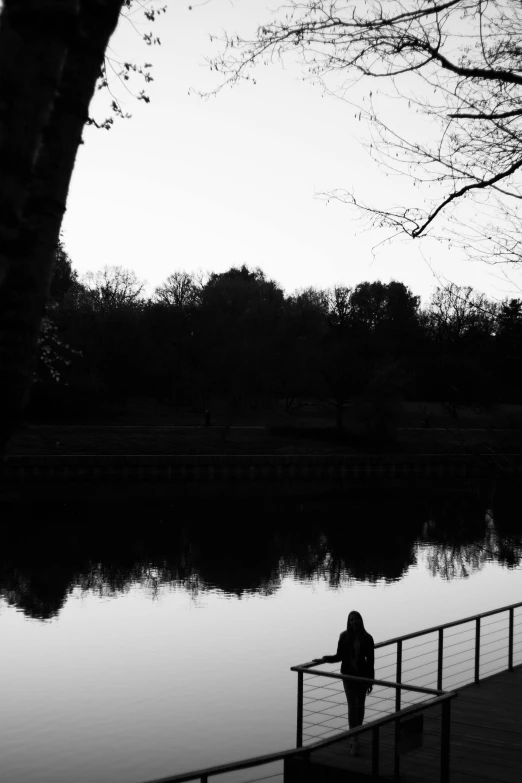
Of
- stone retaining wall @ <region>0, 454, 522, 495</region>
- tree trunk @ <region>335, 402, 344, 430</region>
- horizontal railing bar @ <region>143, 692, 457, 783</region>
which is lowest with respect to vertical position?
horizontal railing bar @ <region>143, 692, 457, 783</region>

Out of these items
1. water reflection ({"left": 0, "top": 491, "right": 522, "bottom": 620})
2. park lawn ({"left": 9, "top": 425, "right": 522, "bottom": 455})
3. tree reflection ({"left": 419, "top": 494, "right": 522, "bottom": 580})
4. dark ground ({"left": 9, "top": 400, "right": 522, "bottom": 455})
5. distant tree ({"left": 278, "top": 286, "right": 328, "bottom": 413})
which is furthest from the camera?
distant tree ({"left": 278, "top": 286, "right": 328, "bottom": 413})

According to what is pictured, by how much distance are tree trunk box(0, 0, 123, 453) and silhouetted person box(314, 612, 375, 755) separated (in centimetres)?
913

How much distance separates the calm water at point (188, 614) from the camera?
17625 millimetres

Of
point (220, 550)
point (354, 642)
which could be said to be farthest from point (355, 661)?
point (220, 550)

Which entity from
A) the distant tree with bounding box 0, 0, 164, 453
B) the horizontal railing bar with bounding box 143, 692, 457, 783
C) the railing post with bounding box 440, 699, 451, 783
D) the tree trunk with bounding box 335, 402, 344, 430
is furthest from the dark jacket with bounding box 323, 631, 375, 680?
the tree trunk with bounding box 335, 402, 344, 430

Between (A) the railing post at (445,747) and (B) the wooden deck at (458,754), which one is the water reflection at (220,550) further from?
(A) the railing post at (445,747)

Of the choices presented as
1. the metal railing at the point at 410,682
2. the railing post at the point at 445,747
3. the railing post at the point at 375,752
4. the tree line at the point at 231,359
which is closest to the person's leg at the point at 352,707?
the metal railing at the point at 410,682

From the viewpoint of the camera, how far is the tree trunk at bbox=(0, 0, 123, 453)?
11.6ft

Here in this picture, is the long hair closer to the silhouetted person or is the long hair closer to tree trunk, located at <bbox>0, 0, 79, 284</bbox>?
the silhouetted person

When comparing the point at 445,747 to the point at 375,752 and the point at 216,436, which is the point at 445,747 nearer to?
the point at 375,752

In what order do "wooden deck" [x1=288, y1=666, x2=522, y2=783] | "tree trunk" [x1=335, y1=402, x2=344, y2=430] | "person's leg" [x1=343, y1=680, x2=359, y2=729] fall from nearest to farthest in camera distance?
"wooden deck" [x1=288, y1=666, x2=522, y2=783]
"person's leg" [x1=343, y1=680, x2=359, y2=729]
"tree trunk" [x1=335, y1=402, x2=344, y2=430]

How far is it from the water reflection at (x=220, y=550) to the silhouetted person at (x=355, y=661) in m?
14.8

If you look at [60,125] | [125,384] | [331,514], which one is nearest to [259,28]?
[60,125]

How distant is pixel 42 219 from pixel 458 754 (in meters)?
9.59
